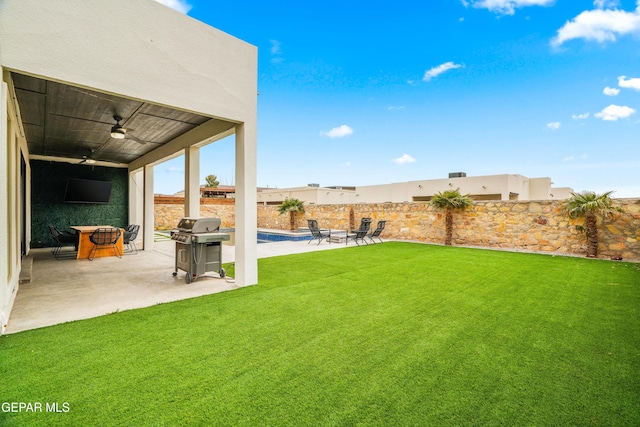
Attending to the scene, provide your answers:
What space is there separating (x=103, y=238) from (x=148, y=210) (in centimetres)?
214

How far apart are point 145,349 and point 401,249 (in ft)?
28.2

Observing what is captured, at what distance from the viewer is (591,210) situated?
Answer: 27.6ft

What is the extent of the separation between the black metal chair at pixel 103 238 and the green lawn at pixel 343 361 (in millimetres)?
5670

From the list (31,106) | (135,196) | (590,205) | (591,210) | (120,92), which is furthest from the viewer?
(135,196)

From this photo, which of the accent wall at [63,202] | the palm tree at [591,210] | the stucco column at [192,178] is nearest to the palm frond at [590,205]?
the palm tree at [591,210]

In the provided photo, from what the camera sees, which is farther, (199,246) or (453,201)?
(453,201)

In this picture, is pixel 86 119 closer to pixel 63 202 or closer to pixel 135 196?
pixel 135 196

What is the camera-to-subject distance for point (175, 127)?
660 cm

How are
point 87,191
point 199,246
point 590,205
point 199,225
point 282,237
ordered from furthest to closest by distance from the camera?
point 282,237, point 87,191, point 590,205, point 199,246, point 199,225

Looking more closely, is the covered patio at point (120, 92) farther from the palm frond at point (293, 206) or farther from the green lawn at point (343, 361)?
the palm frond at point (293, 206)

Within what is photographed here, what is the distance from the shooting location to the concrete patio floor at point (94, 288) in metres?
3.86

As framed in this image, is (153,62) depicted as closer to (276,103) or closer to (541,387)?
(541,387)

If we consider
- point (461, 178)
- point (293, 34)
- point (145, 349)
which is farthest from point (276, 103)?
point (145, 349)

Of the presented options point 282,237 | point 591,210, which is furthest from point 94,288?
point 591,210
